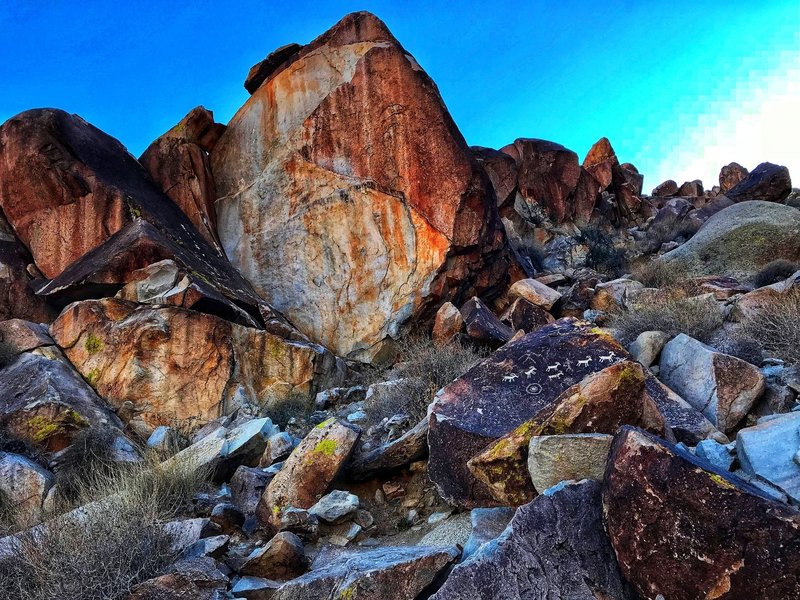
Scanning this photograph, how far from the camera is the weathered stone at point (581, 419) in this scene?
336 cm

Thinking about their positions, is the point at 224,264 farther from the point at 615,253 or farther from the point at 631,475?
the point at 615,253

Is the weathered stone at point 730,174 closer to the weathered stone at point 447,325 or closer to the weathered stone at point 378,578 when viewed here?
the weathered stone at point 447,325

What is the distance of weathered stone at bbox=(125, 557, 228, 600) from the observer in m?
2.86

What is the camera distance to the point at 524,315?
947 cm

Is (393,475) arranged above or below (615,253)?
below

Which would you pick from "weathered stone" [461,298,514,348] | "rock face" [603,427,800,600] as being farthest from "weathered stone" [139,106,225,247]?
"rock face" [603,427,800,600]

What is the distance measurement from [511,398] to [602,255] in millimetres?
13601

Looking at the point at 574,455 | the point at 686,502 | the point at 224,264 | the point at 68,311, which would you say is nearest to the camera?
the point at 686,502

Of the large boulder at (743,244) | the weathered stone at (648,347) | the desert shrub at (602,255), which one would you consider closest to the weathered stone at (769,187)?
the desert shrub at (602,255)

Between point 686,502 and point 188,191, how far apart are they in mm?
11040

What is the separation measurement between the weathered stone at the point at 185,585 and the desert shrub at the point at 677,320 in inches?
204

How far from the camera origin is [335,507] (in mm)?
4156

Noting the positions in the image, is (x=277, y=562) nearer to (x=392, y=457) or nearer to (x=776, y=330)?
(x=392, y=457)

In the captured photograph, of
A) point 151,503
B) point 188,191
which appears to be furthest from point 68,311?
point 151,503
